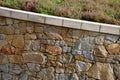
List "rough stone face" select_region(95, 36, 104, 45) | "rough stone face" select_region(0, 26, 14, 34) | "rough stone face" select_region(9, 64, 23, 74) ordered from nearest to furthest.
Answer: "rough stone face" select_region(95, 36, 104, 45), "rough stone face" select_region(0, 26, 14, 34), "rough stone face" select_region(9, 64, 23, 74)

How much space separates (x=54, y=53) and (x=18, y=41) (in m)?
0.78

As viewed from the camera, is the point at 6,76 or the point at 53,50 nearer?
the point at 53,50

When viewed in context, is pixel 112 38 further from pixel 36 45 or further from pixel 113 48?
pixel 36 45

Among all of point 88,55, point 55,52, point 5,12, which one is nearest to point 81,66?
point 88,55

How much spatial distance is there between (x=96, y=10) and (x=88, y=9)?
0.56 feet

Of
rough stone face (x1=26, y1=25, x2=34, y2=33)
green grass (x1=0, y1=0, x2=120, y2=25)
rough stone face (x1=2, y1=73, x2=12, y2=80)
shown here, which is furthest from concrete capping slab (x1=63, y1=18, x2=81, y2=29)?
rough stone face (x1=2, y1=73, x2=12, y2=80)

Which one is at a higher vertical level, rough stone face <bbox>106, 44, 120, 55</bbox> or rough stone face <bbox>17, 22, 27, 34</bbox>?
rough stone face <bbox>17, 22, 27, 34</bbox>

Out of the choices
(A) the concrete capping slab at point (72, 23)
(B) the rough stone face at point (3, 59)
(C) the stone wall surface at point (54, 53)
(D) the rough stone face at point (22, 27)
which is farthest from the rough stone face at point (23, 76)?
(A) the concrete capping slab at point (72, 23)

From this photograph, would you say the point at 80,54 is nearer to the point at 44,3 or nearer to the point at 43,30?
the point at 43,30

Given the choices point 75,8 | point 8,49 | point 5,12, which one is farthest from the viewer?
point 75,8

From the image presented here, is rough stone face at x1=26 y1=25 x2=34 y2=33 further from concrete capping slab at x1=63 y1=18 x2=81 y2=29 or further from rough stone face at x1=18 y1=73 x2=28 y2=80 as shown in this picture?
rough stone face at x1=18 y1=73 x2=28 y2=80

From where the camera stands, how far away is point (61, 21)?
5938 mm

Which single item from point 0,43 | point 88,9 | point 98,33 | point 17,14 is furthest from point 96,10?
point 0,43

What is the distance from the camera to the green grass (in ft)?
20.6
